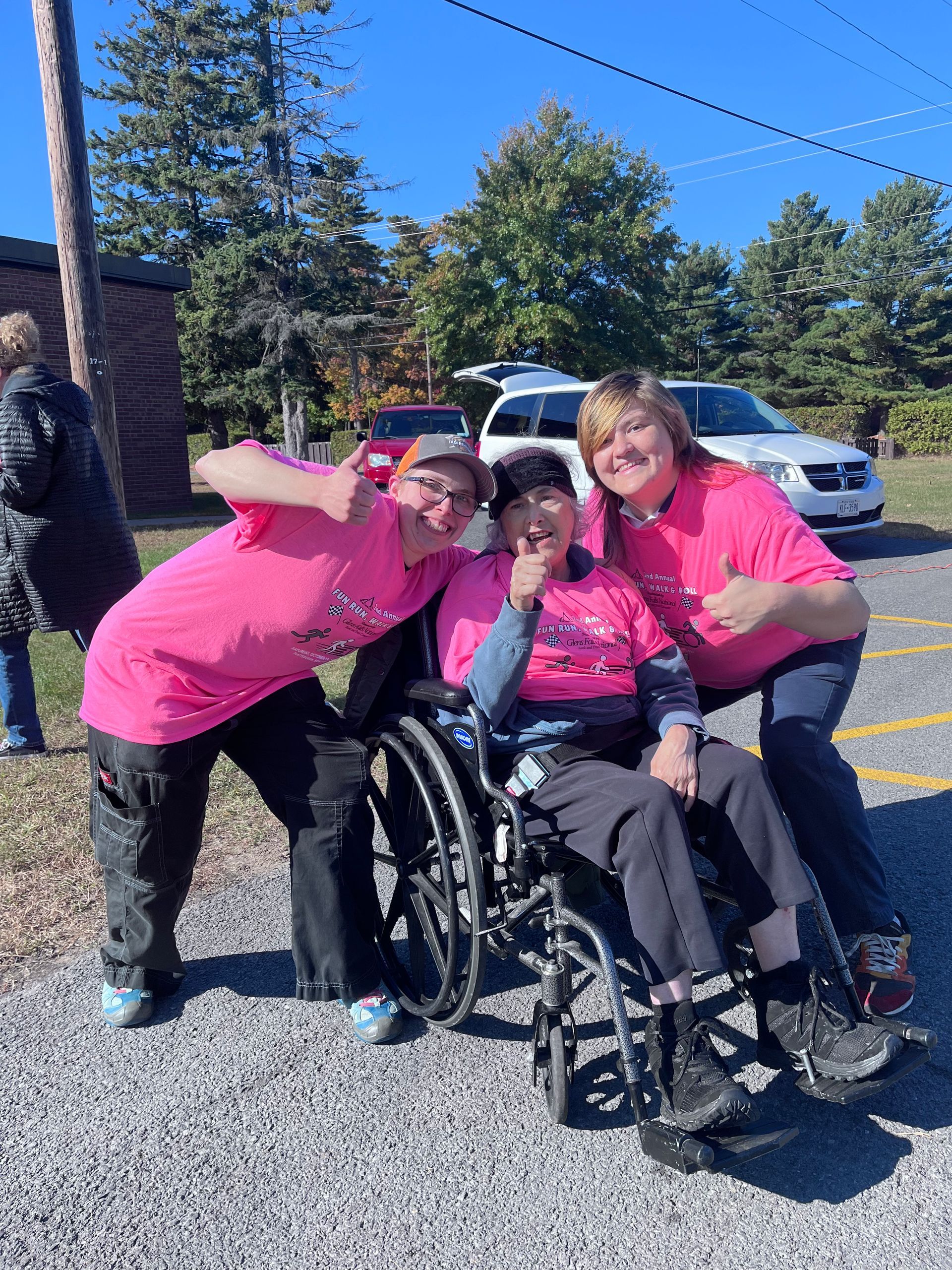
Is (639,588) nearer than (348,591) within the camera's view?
No

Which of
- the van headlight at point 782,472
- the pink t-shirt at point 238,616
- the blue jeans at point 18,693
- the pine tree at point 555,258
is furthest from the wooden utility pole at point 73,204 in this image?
the pine tree at point 555,258

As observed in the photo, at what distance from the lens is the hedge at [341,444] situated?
38.6m

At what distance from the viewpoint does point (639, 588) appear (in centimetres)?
286

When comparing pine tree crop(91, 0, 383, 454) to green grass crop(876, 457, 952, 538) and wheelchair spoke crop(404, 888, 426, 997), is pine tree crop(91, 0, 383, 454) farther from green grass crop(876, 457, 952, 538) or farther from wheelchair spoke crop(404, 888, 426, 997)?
wheelchair spoke crop(404, 888, 426, 997)

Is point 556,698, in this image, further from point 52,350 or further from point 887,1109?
point 52,350

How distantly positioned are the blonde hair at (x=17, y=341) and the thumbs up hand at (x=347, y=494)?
7.79 feet

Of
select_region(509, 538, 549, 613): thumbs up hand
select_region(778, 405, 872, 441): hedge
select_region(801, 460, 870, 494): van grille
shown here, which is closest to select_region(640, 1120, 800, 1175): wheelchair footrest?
select_region(509, 538, 549, 613): thumbs up hand

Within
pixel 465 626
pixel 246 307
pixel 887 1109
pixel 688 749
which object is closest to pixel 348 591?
pixel 465 626

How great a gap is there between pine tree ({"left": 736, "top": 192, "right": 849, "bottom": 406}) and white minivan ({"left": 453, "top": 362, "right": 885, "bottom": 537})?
121ft

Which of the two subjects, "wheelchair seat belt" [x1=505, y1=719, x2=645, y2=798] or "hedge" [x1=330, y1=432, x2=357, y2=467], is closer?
"wheelchair seat belt" [x1=505, y1=719, x2=645, y2=798]

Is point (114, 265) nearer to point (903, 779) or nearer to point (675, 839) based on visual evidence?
point (903, 779)

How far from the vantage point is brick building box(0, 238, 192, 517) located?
15.9 metres

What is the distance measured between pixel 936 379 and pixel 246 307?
102 feet

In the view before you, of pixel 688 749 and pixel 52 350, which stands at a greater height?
pixel 52 350
